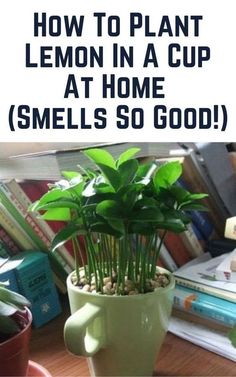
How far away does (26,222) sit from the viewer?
685 millimetres

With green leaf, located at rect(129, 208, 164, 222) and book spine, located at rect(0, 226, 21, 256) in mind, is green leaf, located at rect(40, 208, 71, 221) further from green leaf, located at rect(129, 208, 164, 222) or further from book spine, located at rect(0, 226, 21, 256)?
book spine, located at rect(0, 226, 21, 256)

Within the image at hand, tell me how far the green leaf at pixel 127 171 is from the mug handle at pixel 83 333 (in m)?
0.14

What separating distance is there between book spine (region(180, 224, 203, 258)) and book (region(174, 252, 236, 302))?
18 millimetres

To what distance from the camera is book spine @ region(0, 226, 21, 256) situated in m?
0.69

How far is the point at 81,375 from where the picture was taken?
0.53 m

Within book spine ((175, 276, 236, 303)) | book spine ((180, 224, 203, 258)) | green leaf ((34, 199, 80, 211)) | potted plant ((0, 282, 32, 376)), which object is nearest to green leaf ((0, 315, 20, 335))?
potted plant ((0, 282, 32, 376))

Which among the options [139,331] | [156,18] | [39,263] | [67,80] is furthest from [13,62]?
[139,331]

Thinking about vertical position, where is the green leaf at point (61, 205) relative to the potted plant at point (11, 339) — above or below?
above

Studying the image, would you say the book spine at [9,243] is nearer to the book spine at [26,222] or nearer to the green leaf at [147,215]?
the book spine at [26,222]

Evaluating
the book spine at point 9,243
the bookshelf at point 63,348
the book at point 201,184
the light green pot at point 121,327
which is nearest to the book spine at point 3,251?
the book spine at point 9,243

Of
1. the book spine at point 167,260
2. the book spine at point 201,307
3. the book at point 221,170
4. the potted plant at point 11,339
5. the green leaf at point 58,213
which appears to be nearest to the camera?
the potted plant at point 11,339

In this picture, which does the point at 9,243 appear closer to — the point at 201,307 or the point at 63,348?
the point at 63,348

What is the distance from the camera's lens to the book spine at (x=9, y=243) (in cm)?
69

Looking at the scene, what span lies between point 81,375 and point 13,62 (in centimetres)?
54
